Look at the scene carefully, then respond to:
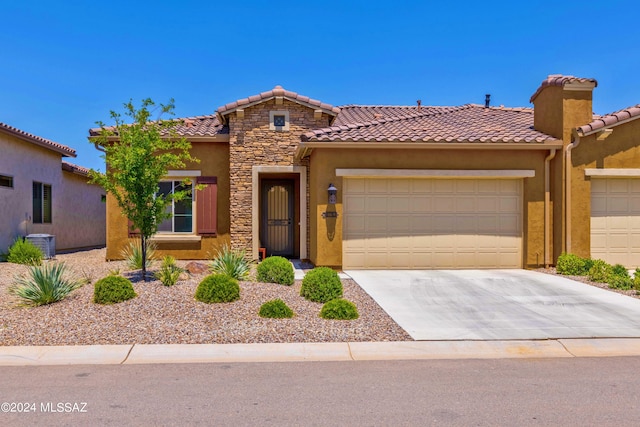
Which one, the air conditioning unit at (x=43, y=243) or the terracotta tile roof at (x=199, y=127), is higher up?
the terracotta tile roof at (x=199, y=127)

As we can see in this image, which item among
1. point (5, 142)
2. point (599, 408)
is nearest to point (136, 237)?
point (5, 142)

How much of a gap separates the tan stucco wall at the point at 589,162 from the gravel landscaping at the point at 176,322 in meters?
6.51

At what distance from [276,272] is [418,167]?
4.69 metres

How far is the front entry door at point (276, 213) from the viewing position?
49.8ft

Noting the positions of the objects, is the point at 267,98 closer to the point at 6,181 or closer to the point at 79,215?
the point at 6,181

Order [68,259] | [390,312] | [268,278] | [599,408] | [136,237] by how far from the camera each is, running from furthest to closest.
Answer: [68,259], [136,237], [268,278], [390,312], [599,408]

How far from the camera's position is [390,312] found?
8.02 metres

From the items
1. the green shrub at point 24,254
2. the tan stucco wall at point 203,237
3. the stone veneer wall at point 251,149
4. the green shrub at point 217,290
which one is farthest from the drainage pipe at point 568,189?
the green shrub at point 24,254

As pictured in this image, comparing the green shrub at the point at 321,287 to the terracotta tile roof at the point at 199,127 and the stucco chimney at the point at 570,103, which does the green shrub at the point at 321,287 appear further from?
the stucco chimney at the point at 570,103

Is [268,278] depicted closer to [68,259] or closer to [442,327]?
[442,327]

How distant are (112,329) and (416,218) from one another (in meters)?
7.79

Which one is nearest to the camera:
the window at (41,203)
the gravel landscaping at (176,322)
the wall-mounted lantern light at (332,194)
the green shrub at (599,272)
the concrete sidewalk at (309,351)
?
the concrete sidewalk at (309,351)

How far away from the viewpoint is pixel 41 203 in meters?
17.6

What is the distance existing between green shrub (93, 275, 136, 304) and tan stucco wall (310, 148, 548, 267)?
199 inches
